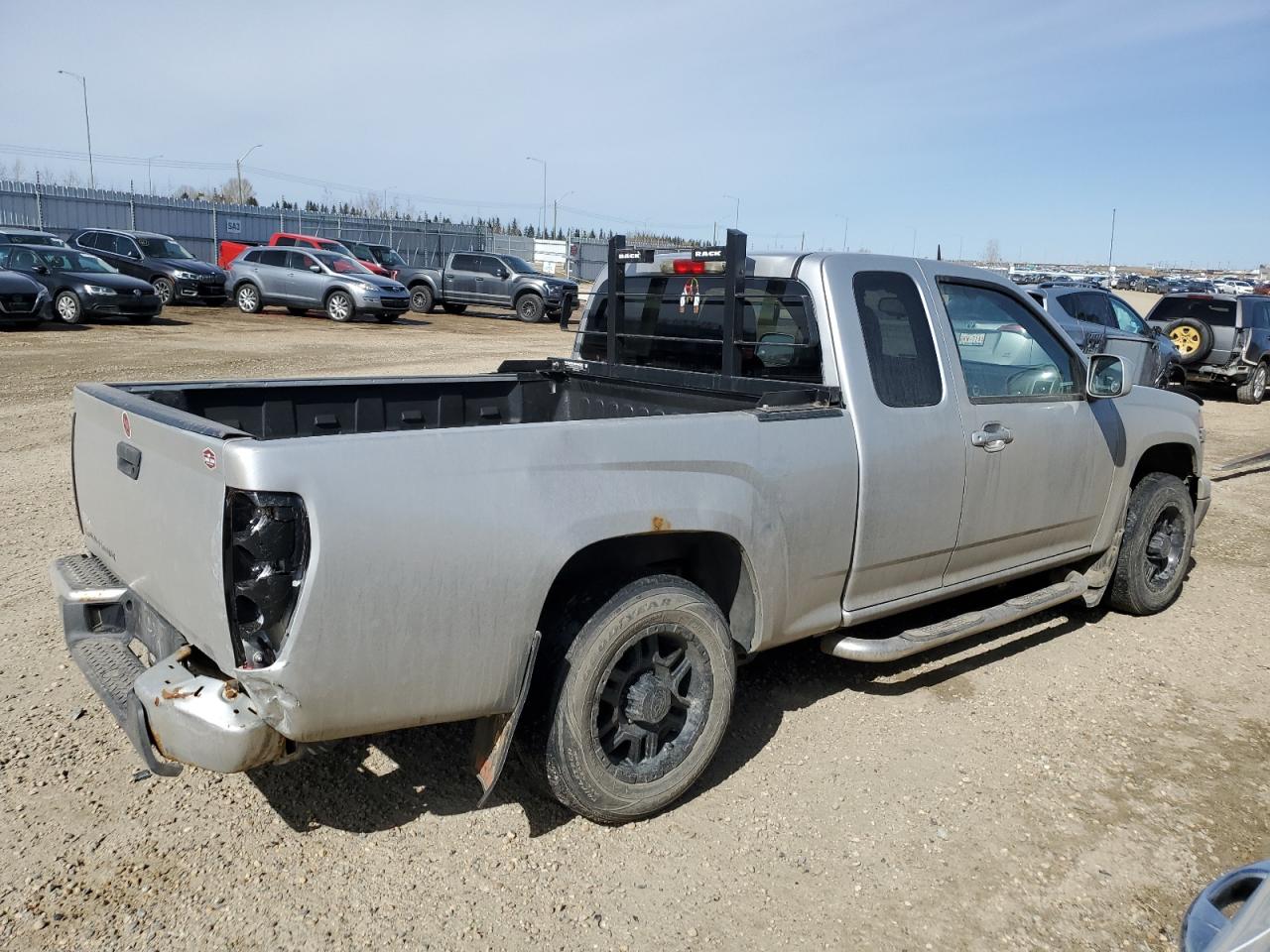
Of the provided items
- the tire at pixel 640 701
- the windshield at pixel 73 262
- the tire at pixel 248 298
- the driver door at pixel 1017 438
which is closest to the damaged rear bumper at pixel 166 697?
the tire at pixel 640 701

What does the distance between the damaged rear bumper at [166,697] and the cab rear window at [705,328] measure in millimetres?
2414

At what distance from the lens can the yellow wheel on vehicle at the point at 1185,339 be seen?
17.1 m

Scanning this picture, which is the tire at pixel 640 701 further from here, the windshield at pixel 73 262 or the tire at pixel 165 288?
the tire at pixel 165 288

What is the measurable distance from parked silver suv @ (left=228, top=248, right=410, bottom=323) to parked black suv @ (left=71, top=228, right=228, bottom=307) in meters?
0.52

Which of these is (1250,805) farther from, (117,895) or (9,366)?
(9,366)

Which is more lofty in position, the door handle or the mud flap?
the door handle

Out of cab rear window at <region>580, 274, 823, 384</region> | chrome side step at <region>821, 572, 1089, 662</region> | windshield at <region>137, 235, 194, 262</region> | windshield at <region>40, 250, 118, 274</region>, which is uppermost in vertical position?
windshield at <region>137, 235, 194, 262</region>

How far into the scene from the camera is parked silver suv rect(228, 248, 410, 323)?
23500 millimetres

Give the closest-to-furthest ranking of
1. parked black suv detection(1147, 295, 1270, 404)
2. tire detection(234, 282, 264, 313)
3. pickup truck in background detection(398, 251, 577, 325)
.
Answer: parked black suv detection(1147, 295, 1270, 404), tire detection(234, 282, 264, 313), pickup truck in background detection(398, 251, 577, 325)

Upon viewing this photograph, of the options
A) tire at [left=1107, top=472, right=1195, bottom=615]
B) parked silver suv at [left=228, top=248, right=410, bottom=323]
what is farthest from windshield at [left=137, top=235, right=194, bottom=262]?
tire at [left=1107, top=472, right=1195, bottom=615]

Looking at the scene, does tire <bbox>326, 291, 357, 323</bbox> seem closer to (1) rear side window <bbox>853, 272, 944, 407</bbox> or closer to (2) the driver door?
(2) the driver door

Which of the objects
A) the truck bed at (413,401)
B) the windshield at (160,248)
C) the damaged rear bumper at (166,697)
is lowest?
the damaged rear bumper at (166,697)

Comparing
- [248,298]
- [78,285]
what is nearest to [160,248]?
[248,298]

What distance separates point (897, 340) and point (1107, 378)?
1293 mm
